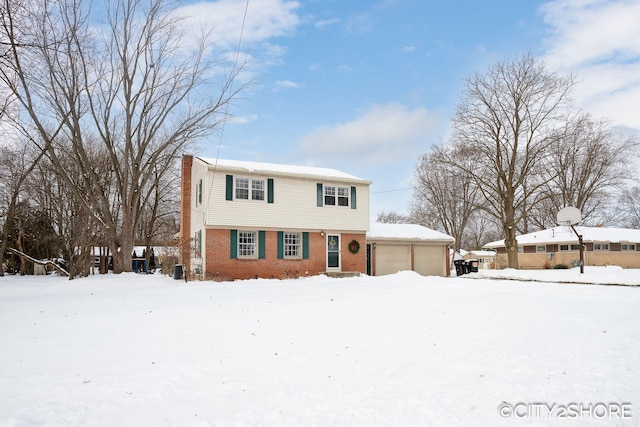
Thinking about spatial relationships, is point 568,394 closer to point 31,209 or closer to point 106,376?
point 106,376

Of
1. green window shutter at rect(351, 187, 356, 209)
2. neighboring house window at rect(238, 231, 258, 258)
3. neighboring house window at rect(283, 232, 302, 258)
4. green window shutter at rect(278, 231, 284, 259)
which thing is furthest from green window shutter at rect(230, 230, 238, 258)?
green window shutter at rect(351, 187, 356, 209)

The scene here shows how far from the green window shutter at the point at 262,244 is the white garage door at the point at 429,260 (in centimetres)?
981

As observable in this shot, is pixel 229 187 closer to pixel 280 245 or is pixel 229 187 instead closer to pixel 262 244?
pixel 262 244

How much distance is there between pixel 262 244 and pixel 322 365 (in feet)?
54.2

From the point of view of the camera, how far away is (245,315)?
9.98 meters

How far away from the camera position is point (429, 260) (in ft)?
90.5

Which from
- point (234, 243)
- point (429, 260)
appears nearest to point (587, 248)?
point (429, 260)

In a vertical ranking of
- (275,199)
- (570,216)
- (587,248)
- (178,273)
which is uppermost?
(275,199)

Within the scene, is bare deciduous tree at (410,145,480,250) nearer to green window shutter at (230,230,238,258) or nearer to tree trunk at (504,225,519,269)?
tree trunk at (504,225,519,269)

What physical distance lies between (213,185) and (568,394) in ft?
59.9

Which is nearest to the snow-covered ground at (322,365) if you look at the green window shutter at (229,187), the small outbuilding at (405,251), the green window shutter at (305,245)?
the green window shutter at (229,187)

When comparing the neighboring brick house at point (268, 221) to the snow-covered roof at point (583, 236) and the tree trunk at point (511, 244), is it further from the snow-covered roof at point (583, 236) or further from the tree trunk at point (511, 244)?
the snow-covered roof at point (583, 236)

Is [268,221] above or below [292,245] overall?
above

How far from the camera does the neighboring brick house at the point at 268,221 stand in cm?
2102
